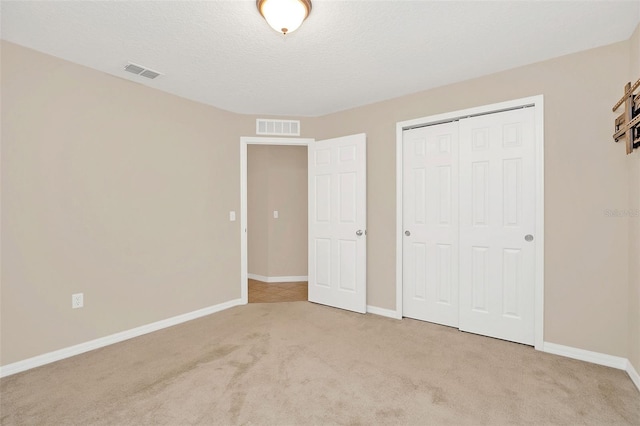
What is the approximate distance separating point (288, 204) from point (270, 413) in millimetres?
4049

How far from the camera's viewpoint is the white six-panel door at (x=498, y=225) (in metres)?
2.90

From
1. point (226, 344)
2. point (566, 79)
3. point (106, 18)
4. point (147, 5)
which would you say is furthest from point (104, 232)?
point (566, 79)

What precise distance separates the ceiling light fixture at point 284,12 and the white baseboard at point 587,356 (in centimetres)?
320

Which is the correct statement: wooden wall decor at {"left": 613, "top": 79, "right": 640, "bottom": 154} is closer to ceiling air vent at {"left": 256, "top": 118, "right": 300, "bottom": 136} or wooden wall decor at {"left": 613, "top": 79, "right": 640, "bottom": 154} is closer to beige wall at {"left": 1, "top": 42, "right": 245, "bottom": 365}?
ceiling air vent at {"left": 256, "top": 118, "right": 300, "bottom": 136}

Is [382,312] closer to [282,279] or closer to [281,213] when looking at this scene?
[282,279]

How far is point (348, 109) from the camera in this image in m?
4.08

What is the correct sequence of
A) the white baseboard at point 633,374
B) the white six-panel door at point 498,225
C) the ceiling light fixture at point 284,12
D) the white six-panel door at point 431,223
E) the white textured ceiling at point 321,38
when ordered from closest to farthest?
the ceiling light fixture at point 284,12 → the white textured ceiling at point 321,38 → the white baseboard at point 633,374 → the white six-panel door at point 498,225 → the white six-panel door at point 431,223

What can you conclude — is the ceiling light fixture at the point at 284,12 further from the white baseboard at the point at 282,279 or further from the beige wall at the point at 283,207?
the white baseboard at the point at 282,279

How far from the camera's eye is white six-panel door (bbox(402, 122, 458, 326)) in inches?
132

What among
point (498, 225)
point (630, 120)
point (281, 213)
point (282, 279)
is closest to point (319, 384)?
point (498, 225)

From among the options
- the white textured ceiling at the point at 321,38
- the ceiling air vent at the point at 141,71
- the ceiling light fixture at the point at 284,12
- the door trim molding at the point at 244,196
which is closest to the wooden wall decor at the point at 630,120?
the white textured ceiling at the point at 321,38

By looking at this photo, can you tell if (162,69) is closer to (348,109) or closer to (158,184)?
(158,184)

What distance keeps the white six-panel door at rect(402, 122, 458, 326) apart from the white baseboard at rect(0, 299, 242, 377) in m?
2.35

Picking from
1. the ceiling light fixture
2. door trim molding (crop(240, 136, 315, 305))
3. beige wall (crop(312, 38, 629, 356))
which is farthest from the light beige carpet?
the ceiling light fixture
